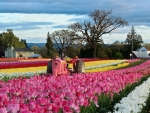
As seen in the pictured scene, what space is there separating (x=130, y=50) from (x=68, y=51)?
1402 centimetres

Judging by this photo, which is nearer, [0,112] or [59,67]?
[0,112]

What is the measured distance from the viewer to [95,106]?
662 cm

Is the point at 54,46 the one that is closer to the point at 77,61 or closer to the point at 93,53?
the point at 93,53

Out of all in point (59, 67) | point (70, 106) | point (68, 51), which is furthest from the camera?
point (68, 51)

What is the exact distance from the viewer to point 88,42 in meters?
59.6

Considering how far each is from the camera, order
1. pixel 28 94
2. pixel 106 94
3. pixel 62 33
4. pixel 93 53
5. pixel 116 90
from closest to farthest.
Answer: pixel 28 94, pixel 106 94, pixel 116 90, pixel 93 53, pixel 62 33

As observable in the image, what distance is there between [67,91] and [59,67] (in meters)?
8.49

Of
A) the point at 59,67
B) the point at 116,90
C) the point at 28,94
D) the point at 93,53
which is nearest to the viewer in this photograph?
the point at 28,94

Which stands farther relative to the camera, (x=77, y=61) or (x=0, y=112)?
(x=77, y=61)

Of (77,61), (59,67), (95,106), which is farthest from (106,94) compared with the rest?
(77,61)

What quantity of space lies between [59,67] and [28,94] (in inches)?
344

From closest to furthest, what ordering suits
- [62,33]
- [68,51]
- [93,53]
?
[93,53]
[68,51]
[62,33]

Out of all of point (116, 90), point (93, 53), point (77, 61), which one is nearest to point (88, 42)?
point (93, 53)

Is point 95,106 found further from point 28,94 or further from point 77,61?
point 77,61
